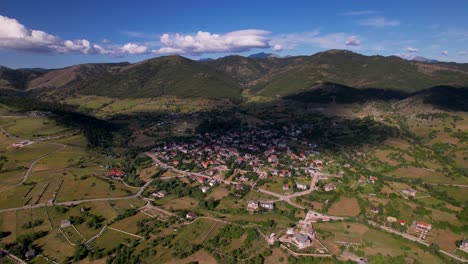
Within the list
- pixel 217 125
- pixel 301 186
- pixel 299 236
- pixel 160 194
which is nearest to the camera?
pixel 299 236

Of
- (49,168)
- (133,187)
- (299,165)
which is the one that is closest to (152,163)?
(133,187)

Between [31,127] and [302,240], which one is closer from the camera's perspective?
[302,240]

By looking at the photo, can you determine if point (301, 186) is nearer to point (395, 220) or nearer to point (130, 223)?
point (395, 220)

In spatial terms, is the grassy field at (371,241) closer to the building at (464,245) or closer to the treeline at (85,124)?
the building at (464,245)

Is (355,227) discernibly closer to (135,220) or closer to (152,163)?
(135,220)

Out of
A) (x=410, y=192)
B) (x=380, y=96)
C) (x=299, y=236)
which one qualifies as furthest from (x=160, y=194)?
(x=380, y=96)

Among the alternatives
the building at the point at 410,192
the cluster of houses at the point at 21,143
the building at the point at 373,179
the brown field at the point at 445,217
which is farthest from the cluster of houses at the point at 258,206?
the cluster of houses at the point at 21,143

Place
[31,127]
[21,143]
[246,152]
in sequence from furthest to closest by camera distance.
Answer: [31,127] < [21,143] < [246,152]

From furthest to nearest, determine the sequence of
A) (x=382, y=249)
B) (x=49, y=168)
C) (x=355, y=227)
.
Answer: (x=49, y=168) → (x=355, y=227) → (x=382, y=249)
